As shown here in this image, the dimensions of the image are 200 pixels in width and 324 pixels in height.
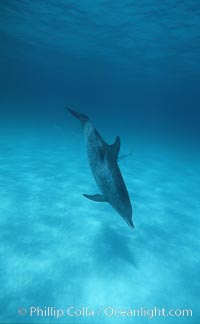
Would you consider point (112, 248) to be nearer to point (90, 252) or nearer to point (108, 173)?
point (90, 252)

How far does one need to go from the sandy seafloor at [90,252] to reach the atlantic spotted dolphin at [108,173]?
2578mm

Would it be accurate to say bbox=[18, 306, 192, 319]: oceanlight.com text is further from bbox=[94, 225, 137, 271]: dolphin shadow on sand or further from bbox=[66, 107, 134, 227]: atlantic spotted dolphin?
Result: bbox=[66, 107, 134, 227]: atlantic spotted dolphin

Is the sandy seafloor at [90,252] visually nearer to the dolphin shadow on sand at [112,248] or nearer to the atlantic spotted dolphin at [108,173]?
the dolphin shadow on sand at [112,248]

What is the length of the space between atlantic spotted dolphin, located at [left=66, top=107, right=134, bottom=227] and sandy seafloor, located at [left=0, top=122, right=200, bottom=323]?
8.46 feet

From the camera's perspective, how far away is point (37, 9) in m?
21.2

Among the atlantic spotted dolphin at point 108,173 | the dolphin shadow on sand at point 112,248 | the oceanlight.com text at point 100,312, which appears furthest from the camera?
the dolphin shadow on sand at point 112,248

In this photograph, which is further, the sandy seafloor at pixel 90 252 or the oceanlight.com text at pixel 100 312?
the sandy seafloor at pixel 90 252

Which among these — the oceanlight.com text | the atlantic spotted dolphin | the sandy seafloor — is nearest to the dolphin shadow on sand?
the sandy seafloor

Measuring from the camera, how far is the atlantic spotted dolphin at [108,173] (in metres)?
3.51

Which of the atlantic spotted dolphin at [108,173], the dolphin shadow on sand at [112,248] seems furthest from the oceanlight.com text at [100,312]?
the atlantic spotted dolphin at [108,173]

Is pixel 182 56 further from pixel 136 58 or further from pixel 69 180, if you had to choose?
pixel 69 180

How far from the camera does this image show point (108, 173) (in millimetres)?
3578

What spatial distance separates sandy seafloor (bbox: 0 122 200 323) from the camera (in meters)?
4.82

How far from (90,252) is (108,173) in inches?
142
